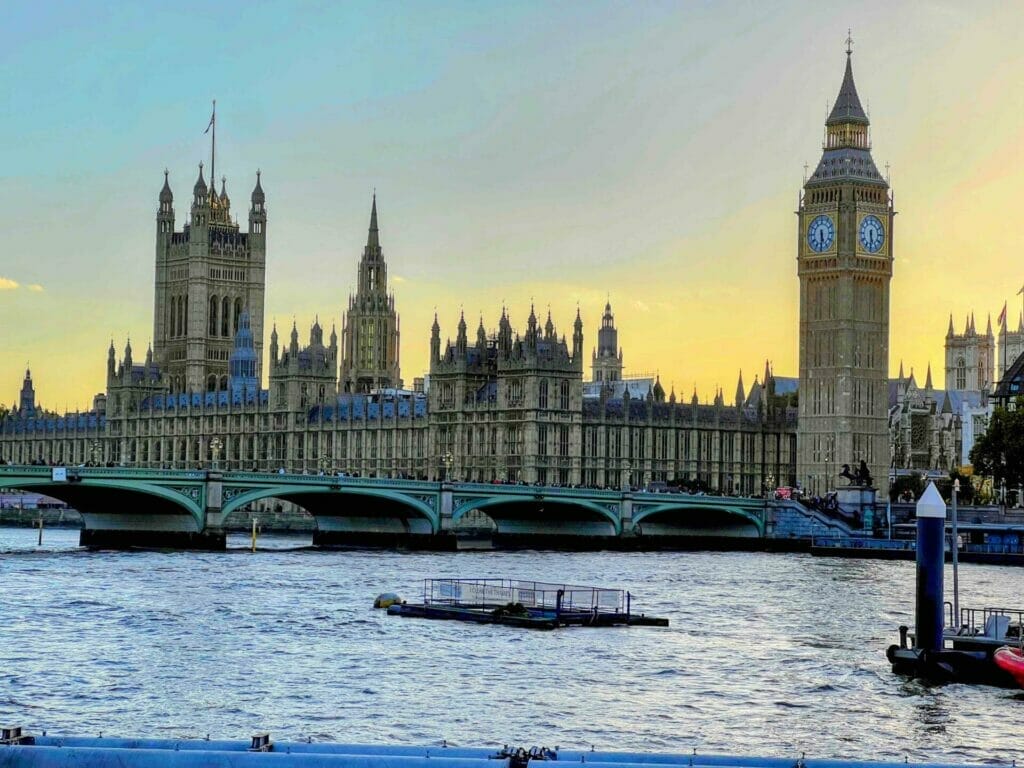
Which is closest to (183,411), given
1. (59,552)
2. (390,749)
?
(59,552)

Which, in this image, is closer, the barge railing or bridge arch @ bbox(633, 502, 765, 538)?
the barge railing

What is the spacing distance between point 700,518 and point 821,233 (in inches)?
1411

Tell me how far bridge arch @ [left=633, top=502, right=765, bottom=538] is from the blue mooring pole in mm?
70726

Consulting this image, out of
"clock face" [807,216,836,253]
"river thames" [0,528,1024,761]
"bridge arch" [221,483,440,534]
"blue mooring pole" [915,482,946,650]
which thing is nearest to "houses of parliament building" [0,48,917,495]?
"clock face" [807,216,836,253]

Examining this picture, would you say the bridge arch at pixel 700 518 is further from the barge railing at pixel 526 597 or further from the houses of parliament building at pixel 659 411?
the barge railing at pixel 526 597

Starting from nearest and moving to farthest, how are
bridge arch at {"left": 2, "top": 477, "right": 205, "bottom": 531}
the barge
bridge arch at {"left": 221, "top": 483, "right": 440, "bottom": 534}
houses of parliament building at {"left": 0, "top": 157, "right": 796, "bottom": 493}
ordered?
the barge
bridge arch at {"left": 2, "top": 477, "right": 205, "bottom": 531}
bridge arch at {"left": 221, "top": 483, "right": 440, "bottom": 534}
houses of parliament building at {"left": 0, "top": 157, "right": 796, "bottom": 493}

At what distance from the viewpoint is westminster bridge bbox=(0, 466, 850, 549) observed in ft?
321

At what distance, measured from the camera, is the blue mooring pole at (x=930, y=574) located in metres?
47.4

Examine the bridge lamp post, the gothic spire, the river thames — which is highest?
the gothic spire

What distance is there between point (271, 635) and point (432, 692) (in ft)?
41.9

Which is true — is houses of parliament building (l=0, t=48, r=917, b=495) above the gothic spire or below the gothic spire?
below

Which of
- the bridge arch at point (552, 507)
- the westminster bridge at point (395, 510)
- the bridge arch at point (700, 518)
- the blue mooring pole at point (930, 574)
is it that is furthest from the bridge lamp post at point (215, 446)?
the blue mooring pole at point (930, 574)

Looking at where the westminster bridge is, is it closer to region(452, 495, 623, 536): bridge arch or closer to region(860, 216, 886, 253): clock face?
region(452, 495, 623, 536): bridge arch

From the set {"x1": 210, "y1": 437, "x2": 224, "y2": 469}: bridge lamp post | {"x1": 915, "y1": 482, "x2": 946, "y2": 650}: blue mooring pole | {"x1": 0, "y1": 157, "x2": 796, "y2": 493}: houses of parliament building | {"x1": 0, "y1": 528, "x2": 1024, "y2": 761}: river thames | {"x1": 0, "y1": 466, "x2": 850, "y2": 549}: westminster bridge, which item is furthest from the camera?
{"x1": 0, "y1": 157, "x2": 796, "y2": 493}: houses of parliament building
